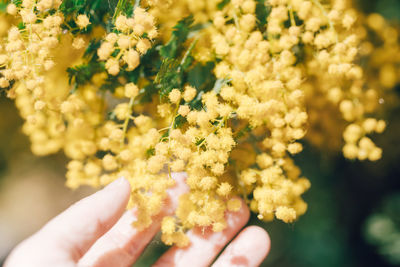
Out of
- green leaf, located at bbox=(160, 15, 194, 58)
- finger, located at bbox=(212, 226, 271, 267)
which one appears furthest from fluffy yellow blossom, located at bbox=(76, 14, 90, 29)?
finger, located at bbox=(212, 226, 271, 267)

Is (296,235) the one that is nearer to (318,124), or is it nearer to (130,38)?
(318,124)

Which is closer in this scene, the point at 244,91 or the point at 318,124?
the point at 244,91

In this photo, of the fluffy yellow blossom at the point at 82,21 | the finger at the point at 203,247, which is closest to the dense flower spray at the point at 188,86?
the fluffy yellow blossom at the point at 82,21

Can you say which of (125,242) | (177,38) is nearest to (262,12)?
(177,38)

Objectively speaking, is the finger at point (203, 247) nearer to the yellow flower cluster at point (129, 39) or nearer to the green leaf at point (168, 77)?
the green leaf at point (168, 77)

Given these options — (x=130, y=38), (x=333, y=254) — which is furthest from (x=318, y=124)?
(x=130, y=38)

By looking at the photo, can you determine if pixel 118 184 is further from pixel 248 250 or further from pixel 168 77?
pixel 248 250

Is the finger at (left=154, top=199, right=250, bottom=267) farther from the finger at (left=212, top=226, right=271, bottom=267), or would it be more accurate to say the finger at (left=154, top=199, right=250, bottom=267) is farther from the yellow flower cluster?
the yellow flower cluster
